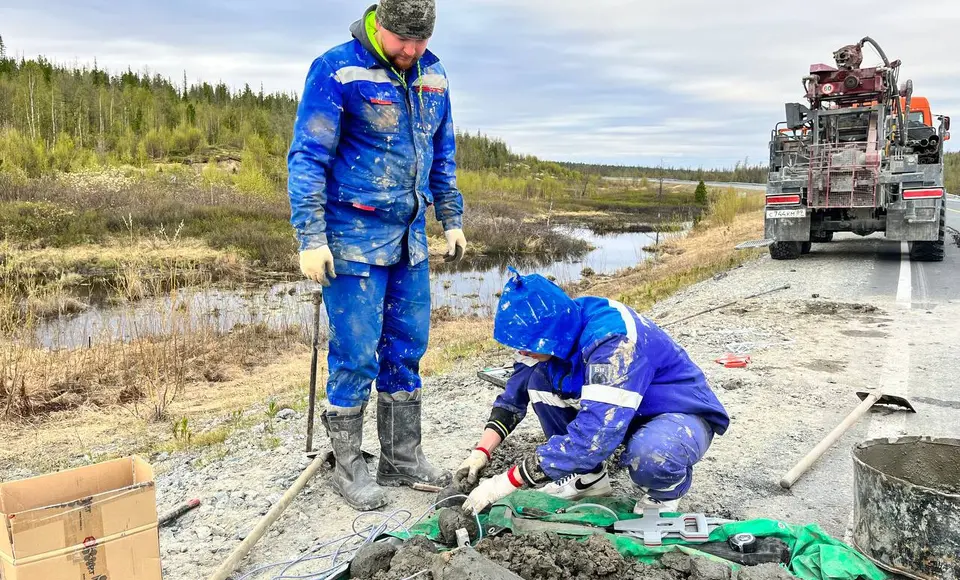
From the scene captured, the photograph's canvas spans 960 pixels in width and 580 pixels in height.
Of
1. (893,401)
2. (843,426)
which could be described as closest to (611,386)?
(843,426)

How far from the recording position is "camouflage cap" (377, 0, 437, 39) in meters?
2.99

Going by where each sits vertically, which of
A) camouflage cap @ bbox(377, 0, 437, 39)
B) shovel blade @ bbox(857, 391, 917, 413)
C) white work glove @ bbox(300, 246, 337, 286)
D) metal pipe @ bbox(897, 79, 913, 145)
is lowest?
shovel blade @ bbox(857, 391, 917, 413)

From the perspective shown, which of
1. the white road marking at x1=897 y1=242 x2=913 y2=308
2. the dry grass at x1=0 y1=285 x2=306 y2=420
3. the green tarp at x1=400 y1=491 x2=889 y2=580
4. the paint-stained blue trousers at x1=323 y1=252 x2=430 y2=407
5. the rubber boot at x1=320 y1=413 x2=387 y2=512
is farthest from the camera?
the white road marking at x1=897 y1=242 x2=913 y2=308

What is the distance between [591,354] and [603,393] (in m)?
0.16

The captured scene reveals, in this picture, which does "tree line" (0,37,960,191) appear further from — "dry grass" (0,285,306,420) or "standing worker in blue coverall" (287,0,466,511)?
"standing worker in blue coverall" (287,0,466,511)

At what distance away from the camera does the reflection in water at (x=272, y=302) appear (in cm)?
891

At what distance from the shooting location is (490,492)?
9.20 ft

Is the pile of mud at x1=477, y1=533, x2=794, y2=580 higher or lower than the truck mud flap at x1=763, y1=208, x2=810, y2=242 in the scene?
lower

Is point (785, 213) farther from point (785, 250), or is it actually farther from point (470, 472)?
point (470, 472)

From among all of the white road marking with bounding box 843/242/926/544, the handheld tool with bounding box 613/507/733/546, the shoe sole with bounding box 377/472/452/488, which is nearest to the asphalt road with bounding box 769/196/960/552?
the white road marking with bounding box 843/242/926/544

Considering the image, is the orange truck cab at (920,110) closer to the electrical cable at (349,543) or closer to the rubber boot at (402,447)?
the rubber boot at (402,447)

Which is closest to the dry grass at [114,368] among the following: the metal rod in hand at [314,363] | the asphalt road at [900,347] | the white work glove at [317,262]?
the metal rod in hand at [314,363]

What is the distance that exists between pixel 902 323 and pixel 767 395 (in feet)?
10.8

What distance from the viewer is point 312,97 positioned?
3057mm
